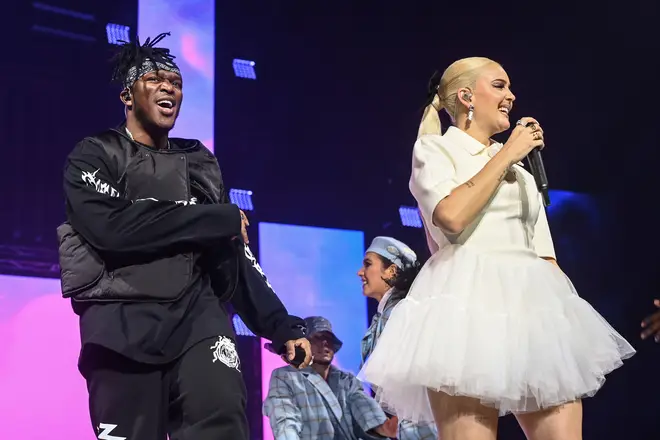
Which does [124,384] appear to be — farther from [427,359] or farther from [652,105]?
[652,105]

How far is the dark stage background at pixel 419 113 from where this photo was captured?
4984 mm

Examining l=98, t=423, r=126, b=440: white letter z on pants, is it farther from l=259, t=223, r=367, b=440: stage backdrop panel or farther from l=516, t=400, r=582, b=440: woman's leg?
l=259, t=223, r=367, b=440: stage backdrop panel

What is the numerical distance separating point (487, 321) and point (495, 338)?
46mm

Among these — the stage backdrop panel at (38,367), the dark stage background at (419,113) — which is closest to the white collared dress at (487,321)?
the stage backdrop panel at (38,367)

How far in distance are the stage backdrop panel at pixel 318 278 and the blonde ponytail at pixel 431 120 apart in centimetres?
266

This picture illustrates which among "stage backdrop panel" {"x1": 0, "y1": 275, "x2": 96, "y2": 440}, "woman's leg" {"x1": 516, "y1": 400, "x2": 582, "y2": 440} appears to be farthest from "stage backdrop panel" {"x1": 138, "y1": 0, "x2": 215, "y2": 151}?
"woman's leg" {"x1": 516, "y1": 400, "x2": 582, "y2": 440}

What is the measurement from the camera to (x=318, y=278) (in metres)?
4.99

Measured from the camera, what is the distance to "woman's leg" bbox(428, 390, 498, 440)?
1.84m

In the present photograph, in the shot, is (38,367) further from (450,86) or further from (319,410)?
(450,86)

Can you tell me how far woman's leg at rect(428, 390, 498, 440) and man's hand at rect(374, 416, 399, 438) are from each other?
2.11 m

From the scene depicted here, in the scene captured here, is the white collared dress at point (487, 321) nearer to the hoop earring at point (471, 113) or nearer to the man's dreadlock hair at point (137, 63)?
the hoop earring at point (471, 113)

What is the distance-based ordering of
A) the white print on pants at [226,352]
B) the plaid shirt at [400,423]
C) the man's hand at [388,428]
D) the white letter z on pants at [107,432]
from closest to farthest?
1. the white letter z on pants at [107,432]
2. the white print on pants at [226,352]
3. the plaid shirt at [400,423]
4. the man's hand at [388,428]

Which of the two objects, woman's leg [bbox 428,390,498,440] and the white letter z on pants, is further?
woman's leg [bbox 428,390,498,440]

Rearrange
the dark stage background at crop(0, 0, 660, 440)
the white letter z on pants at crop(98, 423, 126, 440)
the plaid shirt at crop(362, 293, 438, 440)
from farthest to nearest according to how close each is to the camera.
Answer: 1. the dark stage background at crop(0, 0, 660, 440)
2. the plaid shirt at crop(362, 293, 438, 440)
3. the white letter z on pants at crop(98, 423, 126, 440)
